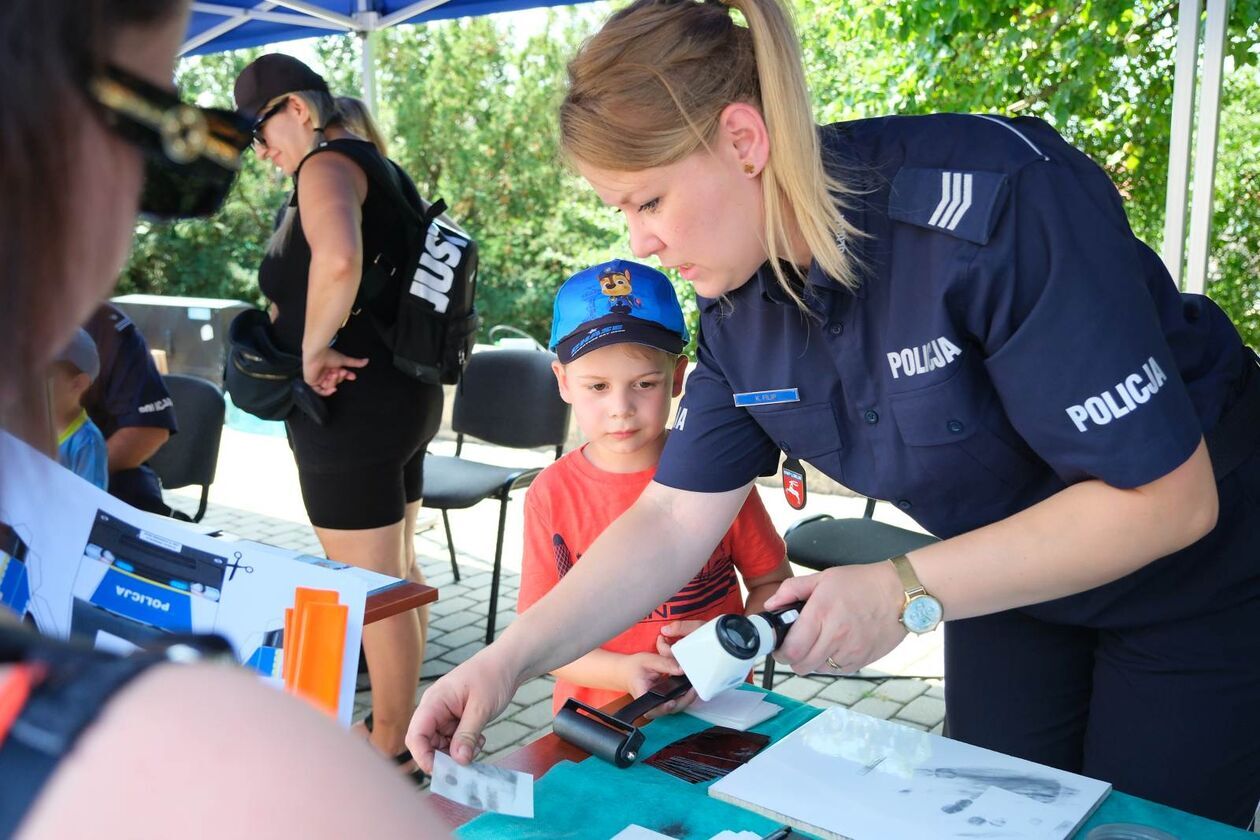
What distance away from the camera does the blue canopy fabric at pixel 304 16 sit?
15.4ft

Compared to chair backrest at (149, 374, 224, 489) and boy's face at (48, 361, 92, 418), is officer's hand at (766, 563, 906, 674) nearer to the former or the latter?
boy's face at (48, 361, 92, 418)

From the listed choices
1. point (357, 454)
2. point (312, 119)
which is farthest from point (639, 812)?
point (312, 119)

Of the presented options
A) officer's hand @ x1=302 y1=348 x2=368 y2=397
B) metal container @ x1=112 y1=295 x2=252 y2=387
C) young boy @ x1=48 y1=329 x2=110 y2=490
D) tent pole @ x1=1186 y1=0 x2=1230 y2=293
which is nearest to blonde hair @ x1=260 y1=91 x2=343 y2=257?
officer's hand @ x1=302 y1=348 x2=368 y2=397

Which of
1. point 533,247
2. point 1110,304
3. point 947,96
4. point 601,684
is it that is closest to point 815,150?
point 1110,304

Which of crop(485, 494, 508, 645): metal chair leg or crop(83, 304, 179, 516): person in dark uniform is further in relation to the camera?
crop(485, 494, 508, 645): metal chair leg

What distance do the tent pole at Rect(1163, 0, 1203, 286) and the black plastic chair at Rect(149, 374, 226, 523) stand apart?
128 inches

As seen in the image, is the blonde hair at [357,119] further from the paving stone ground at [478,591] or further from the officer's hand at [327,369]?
the paving stone ground at [478,591]

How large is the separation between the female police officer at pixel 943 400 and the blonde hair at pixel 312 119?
1.58 metres

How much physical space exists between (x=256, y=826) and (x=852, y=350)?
114 cm

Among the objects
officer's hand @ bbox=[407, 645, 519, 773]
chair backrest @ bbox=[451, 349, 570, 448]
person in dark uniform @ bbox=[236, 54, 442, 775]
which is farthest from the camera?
chair backrest @ bbox=[451, 349, 570, 448]

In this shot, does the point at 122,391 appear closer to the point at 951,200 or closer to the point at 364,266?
the point at 364,266

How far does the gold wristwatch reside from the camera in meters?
1.30

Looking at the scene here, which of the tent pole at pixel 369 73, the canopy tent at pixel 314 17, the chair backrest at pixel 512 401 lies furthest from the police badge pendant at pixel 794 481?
the tent pole at pixel 369 73

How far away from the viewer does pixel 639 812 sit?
122cm
